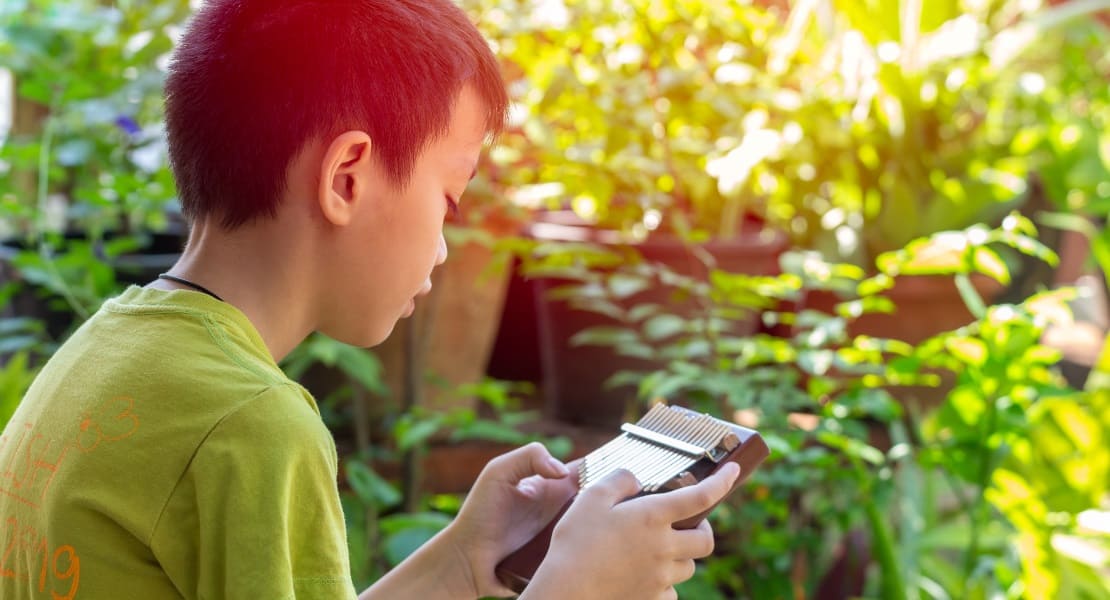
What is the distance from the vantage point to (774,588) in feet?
4.93

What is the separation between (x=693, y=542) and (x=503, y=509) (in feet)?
0.71

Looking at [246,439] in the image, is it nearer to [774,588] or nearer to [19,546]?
[19,546]

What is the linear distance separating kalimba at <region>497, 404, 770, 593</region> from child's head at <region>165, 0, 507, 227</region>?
0.86 feet

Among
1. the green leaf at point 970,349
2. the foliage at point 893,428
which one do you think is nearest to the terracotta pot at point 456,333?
the foliage at point 893,428

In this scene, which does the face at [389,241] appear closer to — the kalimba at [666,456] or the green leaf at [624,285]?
the kalimba at [666,456]

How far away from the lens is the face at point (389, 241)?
0.78m

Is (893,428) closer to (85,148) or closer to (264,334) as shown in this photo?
(264,334)

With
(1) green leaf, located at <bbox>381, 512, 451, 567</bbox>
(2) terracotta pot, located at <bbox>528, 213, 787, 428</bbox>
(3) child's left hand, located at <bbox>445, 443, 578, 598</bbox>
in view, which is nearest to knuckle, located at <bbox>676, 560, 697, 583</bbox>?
(3) child's left hand, located at <bbox>445, 443, 578, 598</bbox>

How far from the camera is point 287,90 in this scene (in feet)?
2.48

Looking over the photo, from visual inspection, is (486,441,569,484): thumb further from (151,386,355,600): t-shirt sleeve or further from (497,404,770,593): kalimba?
(151,386,355,600): t-shirt sleeve

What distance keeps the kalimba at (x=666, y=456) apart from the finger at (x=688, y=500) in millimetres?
22

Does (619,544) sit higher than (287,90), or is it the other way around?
(287,90)

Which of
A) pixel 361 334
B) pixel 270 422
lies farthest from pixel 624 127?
pixel 270 422

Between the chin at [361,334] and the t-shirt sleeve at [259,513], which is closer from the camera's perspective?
the t-shirt sleeve at [259,513]
